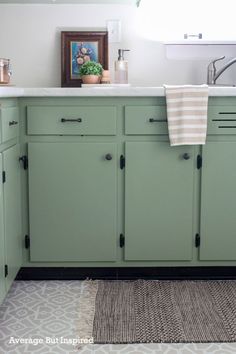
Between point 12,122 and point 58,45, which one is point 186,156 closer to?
point 12,122

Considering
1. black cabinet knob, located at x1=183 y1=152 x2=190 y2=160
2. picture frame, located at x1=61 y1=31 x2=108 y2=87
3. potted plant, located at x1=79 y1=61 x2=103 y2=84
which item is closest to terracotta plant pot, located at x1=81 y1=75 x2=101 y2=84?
potted plant, located at x1=79 y1=61 x2=103 y2=84

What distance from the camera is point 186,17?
302 centimetres

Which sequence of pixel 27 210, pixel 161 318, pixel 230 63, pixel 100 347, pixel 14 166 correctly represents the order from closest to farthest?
pixel 100 347
pixel 161 318
pixel 14 166
pixel 27 210
pixel 230 63

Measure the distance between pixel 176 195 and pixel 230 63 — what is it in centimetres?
85

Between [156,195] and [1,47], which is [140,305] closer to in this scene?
[156,195]

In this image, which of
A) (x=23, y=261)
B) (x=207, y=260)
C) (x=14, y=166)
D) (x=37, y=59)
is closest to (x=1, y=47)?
(x=37, y=59)

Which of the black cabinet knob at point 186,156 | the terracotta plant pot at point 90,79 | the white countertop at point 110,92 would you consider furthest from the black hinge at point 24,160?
the black cabinet knob at point 186,156

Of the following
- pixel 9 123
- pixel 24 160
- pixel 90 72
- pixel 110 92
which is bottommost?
pixel 24 160

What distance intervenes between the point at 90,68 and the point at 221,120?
2.62 feet

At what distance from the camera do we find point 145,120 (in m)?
2.48

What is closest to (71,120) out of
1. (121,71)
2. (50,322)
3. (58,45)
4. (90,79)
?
(90,79)

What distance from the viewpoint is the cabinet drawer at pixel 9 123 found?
215 cm

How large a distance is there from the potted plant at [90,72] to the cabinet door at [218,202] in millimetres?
755

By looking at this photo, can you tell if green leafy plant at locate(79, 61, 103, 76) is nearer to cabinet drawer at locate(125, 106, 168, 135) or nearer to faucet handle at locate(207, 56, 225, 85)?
cabinet drawer at locate(125, 106, 168, 135)
